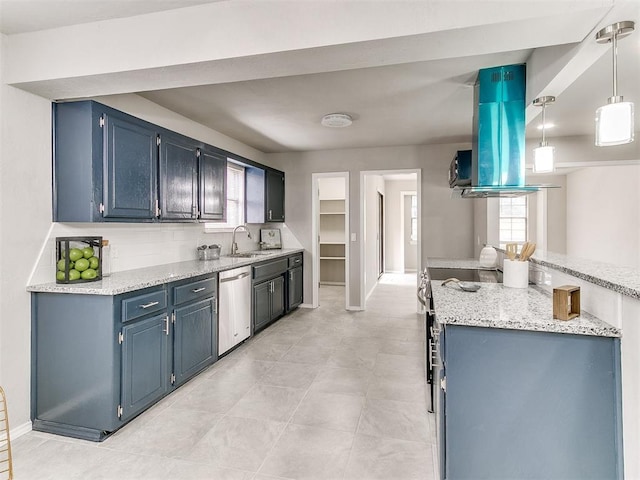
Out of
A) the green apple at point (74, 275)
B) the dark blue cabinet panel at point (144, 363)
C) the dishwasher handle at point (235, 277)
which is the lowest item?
the dark blue cabinet panel at point (144, 363)

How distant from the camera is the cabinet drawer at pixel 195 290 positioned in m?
2.77

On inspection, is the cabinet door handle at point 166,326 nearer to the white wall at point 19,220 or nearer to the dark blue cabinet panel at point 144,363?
the dark blue cabinet panel at point 144,363

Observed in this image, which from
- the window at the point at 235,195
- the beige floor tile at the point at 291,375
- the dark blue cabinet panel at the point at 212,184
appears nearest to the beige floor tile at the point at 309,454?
the beige floor tile at the point at 291,375

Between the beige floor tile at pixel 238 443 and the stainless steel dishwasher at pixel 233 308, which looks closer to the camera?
the beige floor tile at pixel 238 443

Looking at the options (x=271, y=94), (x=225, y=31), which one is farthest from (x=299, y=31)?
(x=271, y=94)

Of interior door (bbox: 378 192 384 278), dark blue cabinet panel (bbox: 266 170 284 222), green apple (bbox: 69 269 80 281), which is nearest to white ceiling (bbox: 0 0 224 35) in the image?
green apple (bbox: 69 269 80 281)

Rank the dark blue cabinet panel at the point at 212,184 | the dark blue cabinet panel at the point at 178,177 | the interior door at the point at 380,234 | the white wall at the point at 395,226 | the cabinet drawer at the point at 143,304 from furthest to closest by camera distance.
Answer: the white wall at the point at 395,226
the interior door at the point at 380,234
the dark blue cabinet panel at the point at 212,184
the dark blue cabinet panel at the point at 178,177
the cabinet drawer at the point at 143,304

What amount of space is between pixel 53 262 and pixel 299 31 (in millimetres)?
2193

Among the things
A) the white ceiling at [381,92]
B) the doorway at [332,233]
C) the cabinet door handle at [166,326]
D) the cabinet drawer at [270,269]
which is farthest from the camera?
the doorway at [332,233]

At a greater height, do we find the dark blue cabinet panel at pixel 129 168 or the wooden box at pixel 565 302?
the dark blue cabinet panel at pixel 129 168

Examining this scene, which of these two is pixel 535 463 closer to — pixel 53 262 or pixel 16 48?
pixel 53 262

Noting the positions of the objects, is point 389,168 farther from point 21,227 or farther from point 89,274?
point 21,227

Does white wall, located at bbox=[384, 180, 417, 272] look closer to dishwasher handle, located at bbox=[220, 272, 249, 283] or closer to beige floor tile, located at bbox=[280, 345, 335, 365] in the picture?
beige floor tile, located at bbox=[280, 345, 335, 365]

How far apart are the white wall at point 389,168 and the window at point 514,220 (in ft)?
8.89
